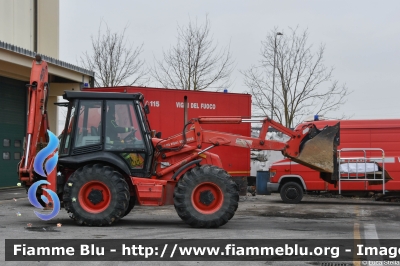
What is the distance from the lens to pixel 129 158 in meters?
11.6

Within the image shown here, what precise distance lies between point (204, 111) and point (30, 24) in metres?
11.0

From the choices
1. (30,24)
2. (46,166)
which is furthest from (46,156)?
(30,24)

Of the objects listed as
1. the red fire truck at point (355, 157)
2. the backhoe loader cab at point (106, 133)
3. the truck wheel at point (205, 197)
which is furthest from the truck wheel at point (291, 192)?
the backhoe loader cab at point (106, 133)

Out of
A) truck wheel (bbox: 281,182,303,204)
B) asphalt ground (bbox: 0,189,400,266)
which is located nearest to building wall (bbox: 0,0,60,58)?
asphalt ground (bbox: 0,189,400,266)

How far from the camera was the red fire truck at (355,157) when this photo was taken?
58.2 feet

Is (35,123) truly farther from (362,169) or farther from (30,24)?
(30,24)

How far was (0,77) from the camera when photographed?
71.7ft

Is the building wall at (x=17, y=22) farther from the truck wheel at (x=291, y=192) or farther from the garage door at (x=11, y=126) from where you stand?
the truck wheel at (x=291, y=192)

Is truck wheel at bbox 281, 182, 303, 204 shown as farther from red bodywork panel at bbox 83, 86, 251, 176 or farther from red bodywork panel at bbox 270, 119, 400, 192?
red bodywork panel at bbox 83, 86, 251, 176

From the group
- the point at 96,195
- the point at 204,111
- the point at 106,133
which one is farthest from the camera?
the point at 204,111

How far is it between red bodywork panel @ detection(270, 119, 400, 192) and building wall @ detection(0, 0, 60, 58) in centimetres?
1190

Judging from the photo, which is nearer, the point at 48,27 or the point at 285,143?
the point at 285,143

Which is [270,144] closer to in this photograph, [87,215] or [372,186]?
[87,215]

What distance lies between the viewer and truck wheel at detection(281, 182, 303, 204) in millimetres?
18781
